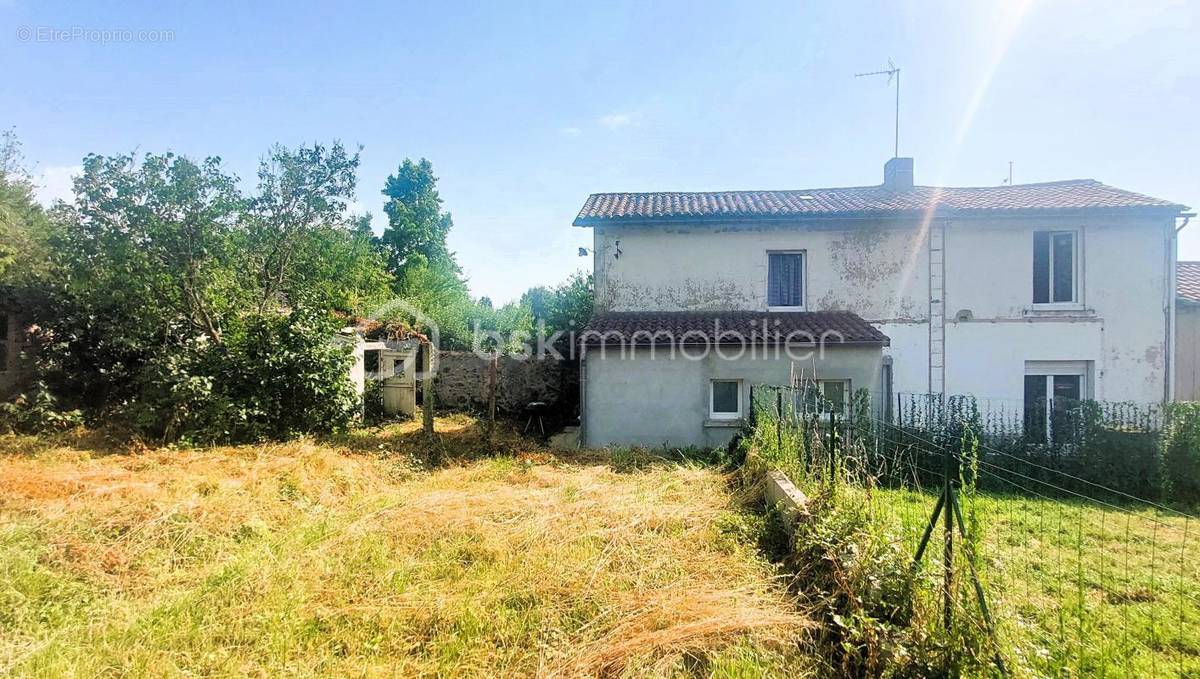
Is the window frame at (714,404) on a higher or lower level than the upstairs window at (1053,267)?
lower

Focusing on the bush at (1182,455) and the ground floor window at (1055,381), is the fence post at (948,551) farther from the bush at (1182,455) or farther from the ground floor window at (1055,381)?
the ground floor window at (1055,381)

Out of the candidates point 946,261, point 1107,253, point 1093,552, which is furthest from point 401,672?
point 1107,253

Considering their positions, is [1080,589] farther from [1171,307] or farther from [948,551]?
[1171,307]

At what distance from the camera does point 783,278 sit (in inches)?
512

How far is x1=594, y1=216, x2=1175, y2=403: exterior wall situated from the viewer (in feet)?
38.5

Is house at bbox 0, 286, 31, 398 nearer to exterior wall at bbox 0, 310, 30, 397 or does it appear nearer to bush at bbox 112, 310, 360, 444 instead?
exterior wall at bbox 0, 310, 30, 397

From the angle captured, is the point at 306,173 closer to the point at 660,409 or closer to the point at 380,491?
the point at 380,491

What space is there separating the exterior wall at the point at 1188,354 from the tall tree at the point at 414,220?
3088cm

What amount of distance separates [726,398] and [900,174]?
1006 centimetres

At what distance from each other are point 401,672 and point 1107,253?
16.3 meters

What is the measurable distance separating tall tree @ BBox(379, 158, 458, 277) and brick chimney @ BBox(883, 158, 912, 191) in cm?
2431

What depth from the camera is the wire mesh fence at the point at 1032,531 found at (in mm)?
2951

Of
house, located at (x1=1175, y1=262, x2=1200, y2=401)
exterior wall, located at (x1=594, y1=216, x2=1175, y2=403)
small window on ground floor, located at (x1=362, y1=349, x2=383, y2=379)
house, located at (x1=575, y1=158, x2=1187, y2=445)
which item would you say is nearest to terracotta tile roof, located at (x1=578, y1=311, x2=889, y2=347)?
house, located at (x1=575, y1=158, x2=1187, y2=445)

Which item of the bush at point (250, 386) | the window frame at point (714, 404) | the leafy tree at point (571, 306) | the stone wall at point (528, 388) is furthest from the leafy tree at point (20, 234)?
the window frame at point (714, 404)
